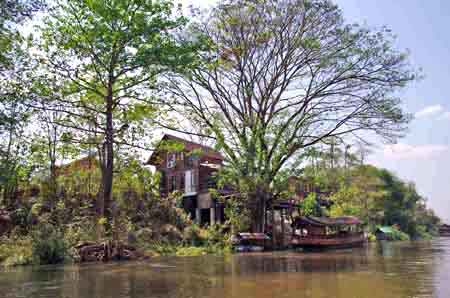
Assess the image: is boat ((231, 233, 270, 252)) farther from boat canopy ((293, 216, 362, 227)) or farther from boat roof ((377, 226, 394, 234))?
boat roof ((377, 226, 394, 234))

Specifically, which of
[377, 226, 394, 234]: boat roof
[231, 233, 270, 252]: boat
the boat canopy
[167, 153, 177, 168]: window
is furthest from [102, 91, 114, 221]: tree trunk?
[377, 226, 394, 234]: boat roof

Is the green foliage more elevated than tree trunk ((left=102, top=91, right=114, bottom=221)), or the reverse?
tree trunk ((left=102, top=91, right=114, bottom=221))

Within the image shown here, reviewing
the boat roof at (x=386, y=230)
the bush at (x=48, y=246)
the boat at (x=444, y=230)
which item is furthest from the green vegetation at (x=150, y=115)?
the boat at (x=444, y=230)

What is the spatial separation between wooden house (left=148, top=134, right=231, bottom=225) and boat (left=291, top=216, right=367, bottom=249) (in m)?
7.74

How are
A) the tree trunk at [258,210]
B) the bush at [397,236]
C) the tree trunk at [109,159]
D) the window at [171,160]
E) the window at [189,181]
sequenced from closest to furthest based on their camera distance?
the tree trunk at [109,159] < the tree trunk at [258,210] < the window at [189,181] < the window at [171,160] < the bush at [397,236]

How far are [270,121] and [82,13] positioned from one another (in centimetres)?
1376

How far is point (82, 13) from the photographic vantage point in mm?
19766

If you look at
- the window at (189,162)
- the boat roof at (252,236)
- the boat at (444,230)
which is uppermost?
the window at (189,162)

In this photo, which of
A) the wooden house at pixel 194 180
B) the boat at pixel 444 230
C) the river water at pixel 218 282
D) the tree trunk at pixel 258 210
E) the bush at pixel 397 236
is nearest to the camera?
the river water at pixel 218 282

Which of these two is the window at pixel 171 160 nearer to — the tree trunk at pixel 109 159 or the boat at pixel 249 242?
the boat at pixel 249 242

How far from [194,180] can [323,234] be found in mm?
12454

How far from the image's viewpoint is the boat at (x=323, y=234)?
28188 mm

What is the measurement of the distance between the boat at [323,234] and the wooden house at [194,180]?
7736 millimetres

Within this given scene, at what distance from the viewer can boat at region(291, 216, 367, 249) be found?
92.5 feet
